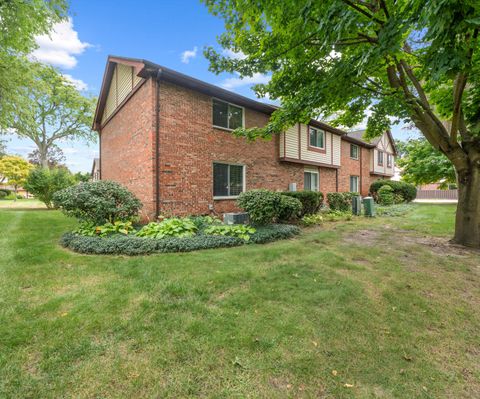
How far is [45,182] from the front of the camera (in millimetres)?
15492

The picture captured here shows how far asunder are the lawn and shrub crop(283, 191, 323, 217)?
16.7 feet

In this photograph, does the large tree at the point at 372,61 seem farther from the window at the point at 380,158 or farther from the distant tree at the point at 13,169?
the distant tree at the point at 13,169

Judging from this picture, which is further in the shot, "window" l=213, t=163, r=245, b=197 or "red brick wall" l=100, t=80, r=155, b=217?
"window" l=213, t=163, r=245, b=197

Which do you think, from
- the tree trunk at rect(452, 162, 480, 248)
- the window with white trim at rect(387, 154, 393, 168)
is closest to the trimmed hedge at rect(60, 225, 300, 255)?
the tree trunk at rect(452, 162, 480, 248)

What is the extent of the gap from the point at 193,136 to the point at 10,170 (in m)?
38.3

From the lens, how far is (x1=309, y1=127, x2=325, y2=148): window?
528 inches

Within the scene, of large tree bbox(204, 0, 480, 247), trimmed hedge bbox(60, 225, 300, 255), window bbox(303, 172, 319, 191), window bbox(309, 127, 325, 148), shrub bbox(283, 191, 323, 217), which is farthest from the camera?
window bbox(303, 172, 319, 191)

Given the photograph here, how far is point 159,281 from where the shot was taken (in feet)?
12.6

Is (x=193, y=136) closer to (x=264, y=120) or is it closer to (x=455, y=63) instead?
(x=264, y=120)

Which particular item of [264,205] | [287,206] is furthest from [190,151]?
[287,206]

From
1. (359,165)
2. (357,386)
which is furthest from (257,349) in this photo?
(359,165)

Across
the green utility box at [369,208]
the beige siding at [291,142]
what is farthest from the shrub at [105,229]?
the green utility box at [369,208]

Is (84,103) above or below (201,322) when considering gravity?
above

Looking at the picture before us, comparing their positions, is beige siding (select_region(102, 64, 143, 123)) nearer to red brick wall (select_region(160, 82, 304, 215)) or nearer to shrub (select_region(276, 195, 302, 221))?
red brick wall (select_region(160, 82, 304, 215))
